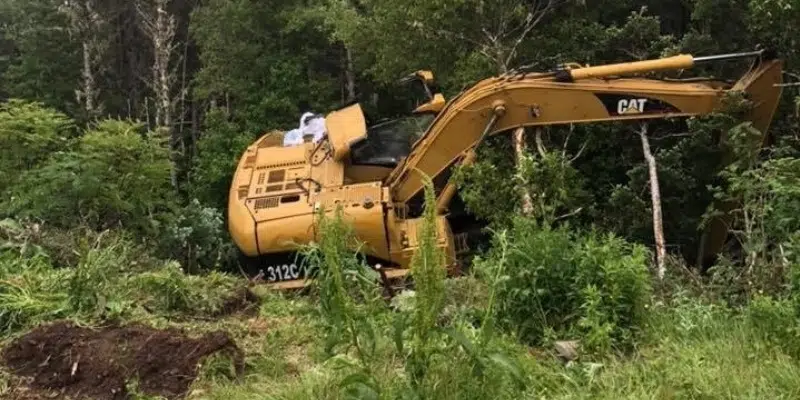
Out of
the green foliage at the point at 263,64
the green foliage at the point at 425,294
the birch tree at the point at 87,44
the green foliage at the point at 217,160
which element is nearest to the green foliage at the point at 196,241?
the green foliage at the point at 425,294

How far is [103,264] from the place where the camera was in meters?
5.79

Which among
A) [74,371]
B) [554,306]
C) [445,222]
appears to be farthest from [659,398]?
[445,222]

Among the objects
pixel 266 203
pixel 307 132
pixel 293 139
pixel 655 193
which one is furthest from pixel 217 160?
pixel 655 193

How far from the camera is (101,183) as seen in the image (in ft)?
30.5

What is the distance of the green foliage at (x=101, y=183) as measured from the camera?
9000 millimetres

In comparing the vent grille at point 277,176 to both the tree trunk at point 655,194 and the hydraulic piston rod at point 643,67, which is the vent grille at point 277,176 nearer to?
the hydraulic piston rod at point 643,67

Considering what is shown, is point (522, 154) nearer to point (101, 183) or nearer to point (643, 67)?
point (643, 67)

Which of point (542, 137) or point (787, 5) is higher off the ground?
point (787, 5)

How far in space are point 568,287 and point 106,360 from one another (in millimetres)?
2479

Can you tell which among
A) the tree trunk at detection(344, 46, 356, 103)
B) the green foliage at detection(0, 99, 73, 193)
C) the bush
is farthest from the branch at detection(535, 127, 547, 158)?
the tree trunk at detection(344, 46, 356, 103)

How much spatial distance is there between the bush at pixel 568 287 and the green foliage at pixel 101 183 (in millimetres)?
5537

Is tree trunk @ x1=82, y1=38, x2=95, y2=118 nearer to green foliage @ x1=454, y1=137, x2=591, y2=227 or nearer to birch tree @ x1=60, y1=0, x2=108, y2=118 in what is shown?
birch tree @ x1=60, y1=0, x2=108, y2=118

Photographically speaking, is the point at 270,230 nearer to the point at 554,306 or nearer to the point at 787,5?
the point at 554,306

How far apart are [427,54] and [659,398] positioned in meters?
11.0
